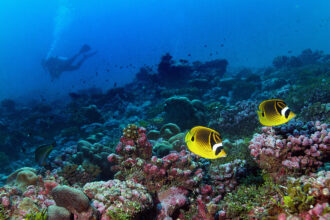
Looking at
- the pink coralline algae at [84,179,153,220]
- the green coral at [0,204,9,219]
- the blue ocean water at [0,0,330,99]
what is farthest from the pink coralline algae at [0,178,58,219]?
the blue ocean water at [0,0,330,99]

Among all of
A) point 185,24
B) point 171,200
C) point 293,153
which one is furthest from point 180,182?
point 185,24

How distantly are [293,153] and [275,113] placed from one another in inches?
68.6

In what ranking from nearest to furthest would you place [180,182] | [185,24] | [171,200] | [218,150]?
[218,150] < [171,200] < [180,182] < [185,24]

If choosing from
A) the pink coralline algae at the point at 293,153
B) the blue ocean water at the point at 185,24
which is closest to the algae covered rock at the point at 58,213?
the pink coralline algae at the point at 293,153

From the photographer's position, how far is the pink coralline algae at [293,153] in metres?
3.30

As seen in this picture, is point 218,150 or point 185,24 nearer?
point 218,150

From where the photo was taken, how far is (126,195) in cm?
285

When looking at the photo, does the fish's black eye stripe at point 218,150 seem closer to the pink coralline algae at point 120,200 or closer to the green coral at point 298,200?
the green coral at point 298,200

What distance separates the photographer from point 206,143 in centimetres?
202

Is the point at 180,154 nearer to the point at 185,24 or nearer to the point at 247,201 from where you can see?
the point at 247,201

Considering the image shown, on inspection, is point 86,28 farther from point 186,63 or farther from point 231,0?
point 186,63

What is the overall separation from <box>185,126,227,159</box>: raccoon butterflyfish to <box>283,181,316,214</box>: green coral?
37.3 inches

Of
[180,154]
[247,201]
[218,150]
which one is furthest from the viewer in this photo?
[180,154]

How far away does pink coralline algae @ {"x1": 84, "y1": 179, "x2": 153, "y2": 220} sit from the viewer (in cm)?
261
